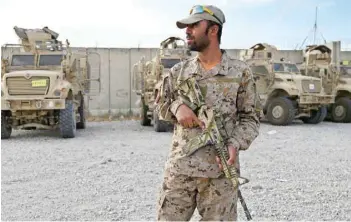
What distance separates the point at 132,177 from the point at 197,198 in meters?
3.20

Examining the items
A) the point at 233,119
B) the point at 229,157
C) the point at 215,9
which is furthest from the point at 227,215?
the point at 215,9

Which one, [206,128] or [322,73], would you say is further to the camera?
[322,73]

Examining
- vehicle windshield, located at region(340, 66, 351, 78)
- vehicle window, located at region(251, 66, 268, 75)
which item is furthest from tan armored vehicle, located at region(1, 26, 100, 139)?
vehicle windshield, located at region(340, 66, 351, 78)

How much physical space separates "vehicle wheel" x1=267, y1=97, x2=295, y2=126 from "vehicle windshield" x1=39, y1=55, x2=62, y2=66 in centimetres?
522

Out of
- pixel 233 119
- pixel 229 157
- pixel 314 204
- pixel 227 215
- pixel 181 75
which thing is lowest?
pixel 314 204

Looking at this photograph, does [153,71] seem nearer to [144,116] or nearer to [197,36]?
[144,116]

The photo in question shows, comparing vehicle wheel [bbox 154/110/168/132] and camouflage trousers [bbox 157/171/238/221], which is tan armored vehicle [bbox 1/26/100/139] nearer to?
vehicle wheel [bbox 154/110/168/132]

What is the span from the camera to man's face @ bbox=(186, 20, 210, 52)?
2.19 metres

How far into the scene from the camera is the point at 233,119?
2273mm

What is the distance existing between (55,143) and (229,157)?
6.66 meters

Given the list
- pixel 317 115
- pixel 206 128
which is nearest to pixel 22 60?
pixel 317 115

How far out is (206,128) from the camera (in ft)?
7.04

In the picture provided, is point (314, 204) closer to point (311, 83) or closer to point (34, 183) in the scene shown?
point (34, 183)

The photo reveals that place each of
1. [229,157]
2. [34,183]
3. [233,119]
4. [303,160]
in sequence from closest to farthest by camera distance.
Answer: [229,157]
[233,119]
[34,183]
[303,160]
